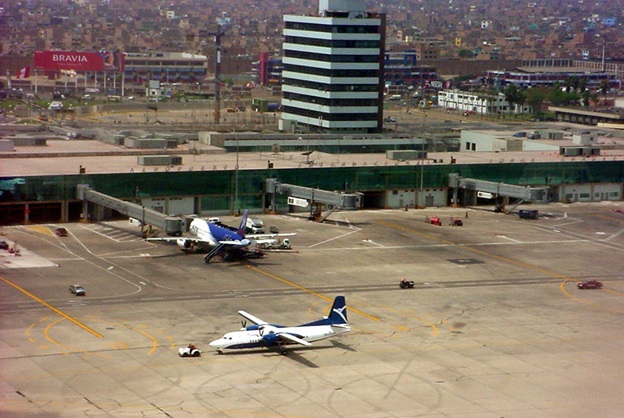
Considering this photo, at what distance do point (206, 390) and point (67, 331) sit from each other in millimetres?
17487

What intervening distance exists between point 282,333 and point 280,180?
6537 cm

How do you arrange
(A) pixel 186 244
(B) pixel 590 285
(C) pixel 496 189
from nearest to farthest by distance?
(B) pixel 590 285 → (A) pixel 186 244 → (C) pixel 496 189

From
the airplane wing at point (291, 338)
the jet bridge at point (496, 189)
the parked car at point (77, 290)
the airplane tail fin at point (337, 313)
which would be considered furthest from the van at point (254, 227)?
the airplane wing at point (291, 338)

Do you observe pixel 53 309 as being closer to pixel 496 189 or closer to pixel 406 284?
pixel 406 284

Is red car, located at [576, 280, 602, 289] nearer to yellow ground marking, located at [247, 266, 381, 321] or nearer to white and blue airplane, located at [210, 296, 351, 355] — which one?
yellow ground marking, located at [247, 266, 381, 321]

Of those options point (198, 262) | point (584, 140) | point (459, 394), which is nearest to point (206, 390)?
point (459, 394)

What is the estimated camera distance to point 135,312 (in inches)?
4003

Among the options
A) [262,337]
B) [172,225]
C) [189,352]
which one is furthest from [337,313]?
[172,225]

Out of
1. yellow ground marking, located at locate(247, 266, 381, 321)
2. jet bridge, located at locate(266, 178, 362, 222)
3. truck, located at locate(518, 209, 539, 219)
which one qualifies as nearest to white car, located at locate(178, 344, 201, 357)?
yellow ground marking, located at locate(247, 266, 381, 321)

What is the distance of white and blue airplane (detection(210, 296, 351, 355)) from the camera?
299 ft

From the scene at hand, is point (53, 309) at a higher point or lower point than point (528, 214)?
lower

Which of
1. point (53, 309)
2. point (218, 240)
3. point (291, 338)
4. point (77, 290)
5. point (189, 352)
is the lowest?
point (189, 352)

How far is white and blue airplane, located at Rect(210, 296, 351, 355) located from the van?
4116 centimetres

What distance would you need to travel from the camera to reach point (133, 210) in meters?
135
